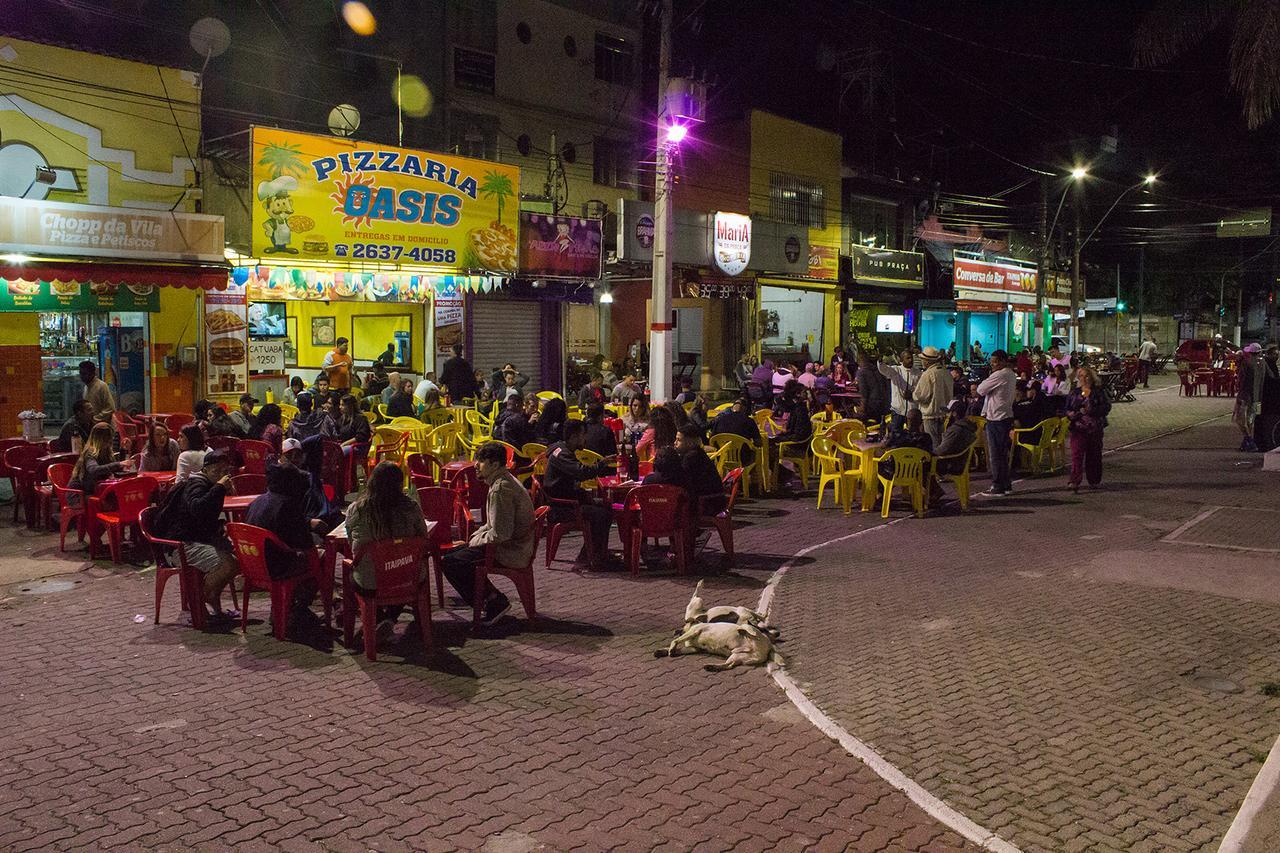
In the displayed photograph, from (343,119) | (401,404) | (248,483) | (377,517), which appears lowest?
(248,483)

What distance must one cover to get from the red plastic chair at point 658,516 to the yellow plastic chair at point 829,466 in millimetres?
3878

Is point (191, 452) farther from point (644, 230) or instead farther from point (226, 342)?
point (644, 230)

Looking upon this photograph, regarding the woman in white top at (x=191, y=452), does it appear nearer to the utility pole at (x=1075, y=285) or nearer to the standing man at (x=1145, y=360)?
the utility pole at (x=1075, y=285)

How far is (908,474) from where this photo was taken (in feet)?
39.1

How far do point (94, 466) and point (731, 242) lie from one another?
17.0 m

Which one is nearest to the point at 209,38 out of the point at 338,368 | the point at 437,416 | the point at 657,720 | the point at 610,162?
the point at 338,368

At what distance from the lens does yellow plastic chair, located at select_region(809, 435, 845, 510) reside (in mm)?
12445

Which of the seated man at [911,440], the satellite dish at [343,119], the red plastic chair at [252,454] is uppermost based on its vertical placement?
the satellite dish at [343,119]

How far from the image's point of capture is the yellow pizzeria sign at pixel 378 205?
15758 millimetres

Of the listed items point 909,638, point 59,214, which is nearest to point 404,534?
point 909,638

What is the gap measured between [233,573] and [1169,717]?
21.4ft

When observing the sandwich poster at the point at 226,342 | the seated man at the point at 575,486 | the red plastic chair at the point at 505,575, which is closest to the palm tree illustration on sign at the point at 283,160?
the sandwich poster at the point at 226,342

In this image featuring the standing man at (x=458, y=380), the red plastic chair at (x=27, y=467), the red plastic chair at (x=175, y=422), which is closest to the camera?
the red plastic chair at (x=27, y=467)

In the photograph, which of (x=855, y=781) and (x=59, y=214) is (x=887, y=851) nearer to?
(x=855, y=781)
